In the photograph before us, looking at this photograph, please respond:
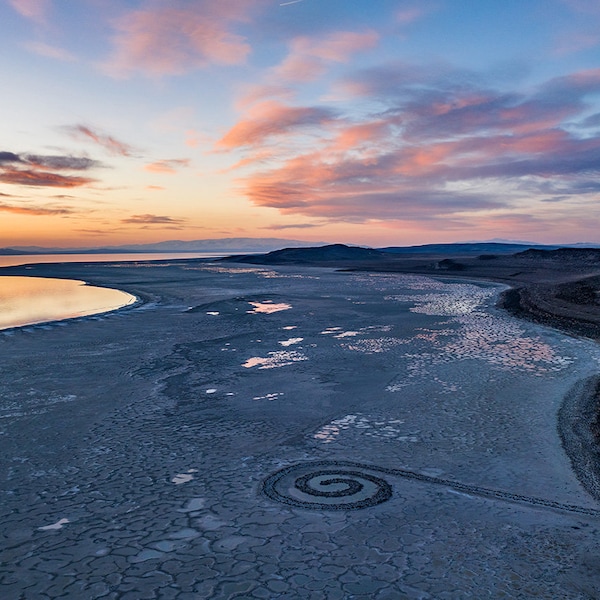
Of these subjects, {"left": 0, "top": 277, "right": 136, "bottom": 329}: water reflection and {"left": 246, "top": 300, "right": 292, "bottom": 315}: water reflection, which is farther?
{"left": 246, "top": 300, "right": 292, "bottom": 315}: water reflection

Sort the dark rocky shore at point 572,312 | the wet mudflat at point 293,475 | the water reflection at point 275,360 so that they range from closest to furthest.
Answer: the wet mudflat at point 293,475 < the dark rocky shore at point 572,312 < the water reflection at point 275,360

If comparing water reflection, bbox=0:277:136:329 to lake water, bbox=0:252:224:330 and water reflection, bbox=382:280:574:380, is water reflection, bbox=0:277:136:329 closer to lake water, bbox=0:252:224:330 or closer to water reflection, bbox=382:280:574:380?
lake water, bbox=0:252:224:330

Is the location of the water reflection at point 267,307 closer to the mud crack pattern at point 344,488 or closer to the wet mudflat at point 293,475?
the wet mudflat at point 293,475

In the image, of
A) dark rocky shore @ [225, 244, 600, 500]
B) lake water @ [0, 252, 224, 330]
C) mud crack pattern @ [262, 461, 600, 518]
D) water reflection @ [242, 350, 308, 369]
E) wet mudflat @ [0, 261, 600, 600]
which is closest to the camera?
wet mudflat @ [0, 261, 600, 600]

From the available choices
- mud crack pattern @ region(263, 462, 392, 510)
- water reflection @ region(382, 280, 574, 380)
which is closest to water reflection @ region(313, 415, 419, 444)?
mud crack pattern @ region(263, 462, 392, 510)

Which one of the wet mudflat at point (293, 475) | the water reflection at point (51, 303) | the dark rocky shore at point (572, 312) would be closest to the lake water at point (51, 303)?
the water reflection at point (51, 303)

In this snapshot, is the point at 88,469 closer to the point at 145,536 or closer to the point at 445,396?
the point at 145,536

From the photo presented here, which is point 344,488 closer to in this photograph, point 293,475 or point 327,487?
point 327,487
